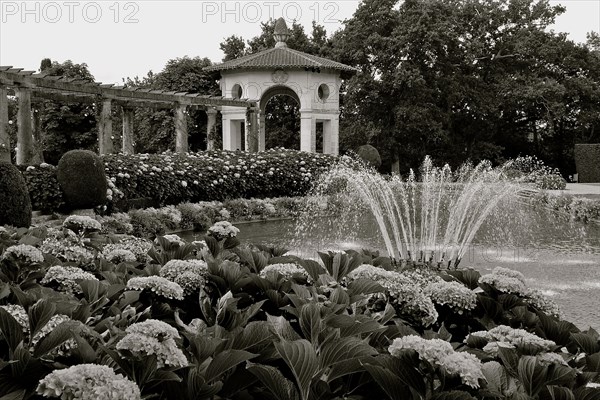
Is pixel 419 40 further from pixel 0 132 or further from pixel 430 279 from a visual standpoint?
A: pixel 430 279

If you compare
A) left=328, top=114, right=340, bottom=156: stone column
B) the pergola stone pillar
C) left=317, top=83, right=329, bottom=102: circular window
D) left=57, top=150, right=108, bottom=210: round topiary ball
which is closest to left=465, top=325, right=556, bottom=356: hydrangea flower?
left=57, top=150, right=108, bottom=210: round topiary ball

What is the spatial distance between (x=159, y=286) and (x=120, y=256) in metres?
1.12

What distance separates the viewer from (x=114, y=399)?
4.66 feet

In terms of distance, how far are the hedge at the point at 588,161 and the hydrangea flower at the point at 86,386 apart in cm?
3272

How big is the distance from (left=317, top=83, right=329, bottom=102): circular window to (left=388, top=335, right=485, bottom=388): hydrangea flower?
25.3m

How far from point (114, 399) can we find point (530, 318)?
6.00 feet

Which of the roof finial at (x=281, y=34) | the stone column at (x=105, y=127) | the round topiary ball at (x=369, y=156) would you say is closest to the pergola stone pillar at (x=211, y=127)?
the round topiary ball at (x=369, y=156)

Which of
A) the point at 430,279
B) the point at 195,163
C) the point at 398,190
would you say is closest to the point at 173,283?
the point at 430,279

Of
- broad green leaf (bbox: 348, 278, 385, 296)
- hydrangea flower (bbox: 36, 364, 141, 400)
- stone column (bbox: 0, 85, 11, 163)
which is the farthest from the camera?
stone column (bbox: 0, 85, 11, 163)

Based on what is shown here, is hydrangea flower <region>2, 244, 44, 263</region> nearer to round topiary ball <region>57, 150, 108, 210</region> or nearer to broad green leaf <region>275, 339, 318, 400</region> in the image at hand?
broad green leaf <region>275, 339, 318, 400</region>

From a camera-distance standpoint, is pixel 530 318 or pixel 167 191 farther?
pixel 167 191

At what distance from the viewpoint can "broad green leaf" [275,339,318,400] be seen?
1704 millimetres

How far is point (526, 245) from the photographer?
34.7 feet

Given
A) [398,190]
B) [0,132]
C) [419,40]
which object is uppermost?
[419,40]
